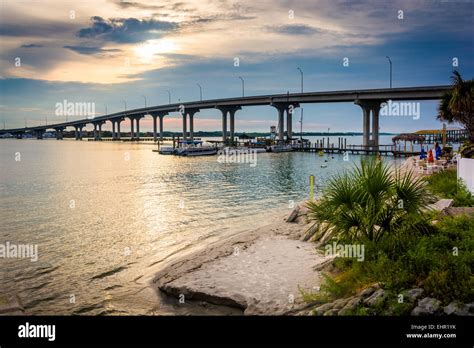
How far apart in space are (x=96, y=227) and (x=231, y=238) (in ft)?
25.8

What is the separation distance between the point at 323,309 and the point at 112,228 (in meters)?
15.4

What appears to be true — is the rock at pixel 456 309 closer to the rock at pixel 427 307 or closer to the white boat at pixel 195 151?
the rock at pixel 427 307

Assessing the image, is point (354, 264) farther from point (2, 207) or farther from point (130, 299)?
point (2, 207)

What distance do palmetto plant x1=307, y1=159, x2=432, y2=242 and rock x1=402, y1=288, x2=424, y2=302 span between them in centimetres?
280

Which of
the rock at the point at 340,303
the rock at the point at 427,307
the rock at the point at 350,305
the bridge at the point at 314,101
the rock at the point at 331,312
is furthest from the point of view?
the bridge at the point at 314,101

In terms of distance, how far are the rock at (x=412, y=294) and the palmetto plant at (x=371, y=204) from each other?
2.80 metres

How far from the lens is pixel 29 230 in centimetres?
2105

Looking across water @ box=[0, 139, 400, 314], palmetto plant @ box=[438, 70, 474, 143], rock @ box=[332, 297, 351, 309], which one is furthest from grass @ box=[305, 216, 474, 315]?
palmetto plant @ box=[438, 70, 474, 143]

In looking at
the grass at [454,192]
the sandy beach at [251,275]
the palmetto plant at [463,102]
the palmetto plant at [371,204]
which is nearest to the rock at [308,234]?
the sandy beach at [251,275]

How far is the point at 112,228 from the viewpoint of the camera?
22.0 m

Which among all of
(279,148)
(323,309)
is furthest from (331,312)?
(279,148)

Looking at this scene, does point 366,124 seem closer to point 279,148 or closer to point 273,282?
point 279,148

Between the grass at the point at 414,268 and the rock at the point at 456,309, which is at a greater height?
the grass at the point at 414,268

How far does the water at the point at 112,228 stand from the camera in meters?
12.6
